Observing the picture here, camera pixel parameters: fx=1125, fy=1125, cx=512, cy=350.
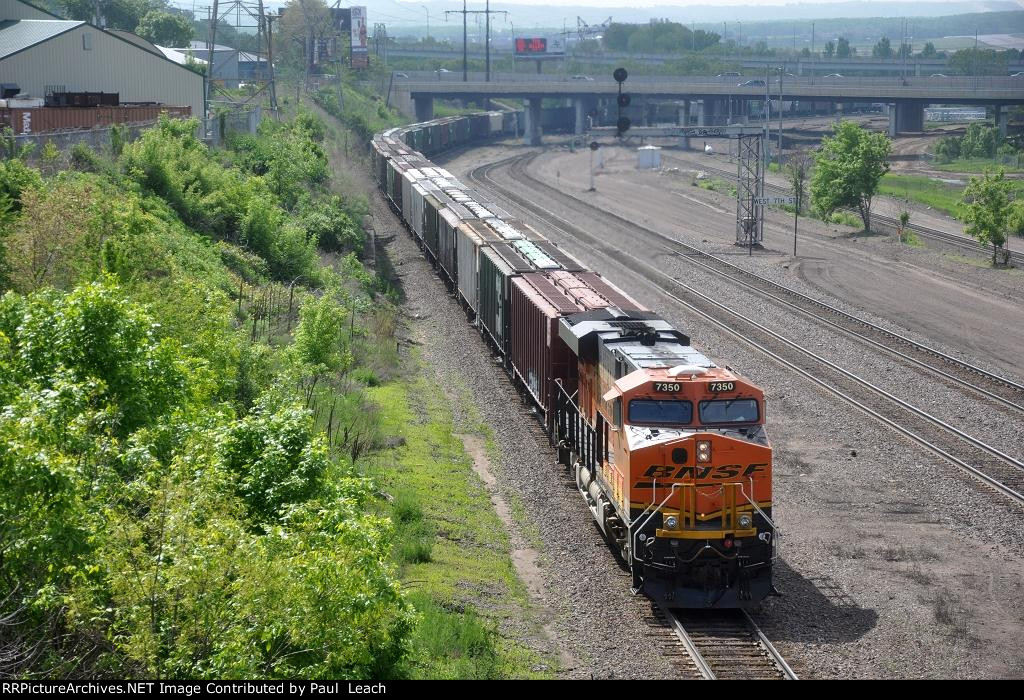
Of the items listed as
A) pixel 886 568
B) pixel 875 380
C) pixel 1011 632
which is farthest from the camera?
pixel 875 380

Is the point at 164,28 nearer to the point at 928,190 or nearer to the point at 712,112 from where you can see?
the point at 712,112

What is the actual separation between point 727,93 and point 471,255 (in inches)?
3968

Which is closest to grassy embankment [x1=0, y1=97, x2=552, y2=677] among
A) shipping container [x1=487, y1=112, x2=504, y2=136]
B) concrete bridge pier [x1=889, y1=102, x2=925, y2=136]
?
shipping container [x1=487, y1=112, x2=504, y2=136]

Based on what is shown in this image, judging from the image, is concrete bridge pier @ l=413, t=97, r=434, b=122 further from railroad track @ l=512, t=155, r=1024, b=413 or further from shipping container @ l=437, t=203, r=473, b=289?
shipping container @ l=437, t=203, r=473, b=289

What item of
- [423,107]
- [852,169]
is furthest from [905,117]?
[852,169]

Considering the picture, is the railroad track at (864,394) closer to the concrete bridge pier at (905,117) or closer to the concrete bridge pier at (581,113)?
the concrete bridge pier at (581,113)

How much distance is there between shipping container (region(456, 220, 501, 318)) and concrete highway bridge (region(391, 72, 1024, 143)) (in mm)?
90963

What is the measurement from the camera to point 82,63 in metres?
57.3

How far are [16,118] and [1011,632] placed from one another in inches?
1534

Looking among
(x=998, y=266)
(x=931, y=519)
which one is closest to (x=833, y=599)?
(x=931, y=519)

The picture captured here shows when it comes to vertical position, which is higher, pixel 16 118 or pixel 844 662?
pixel 16 118

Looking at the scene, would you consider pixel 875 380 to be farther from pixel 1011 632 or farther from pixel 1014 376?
pixel 1011 632

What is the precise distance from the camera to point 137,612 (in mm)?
11781

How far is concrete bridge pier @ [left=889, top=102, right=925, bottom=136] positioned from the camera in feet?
457
